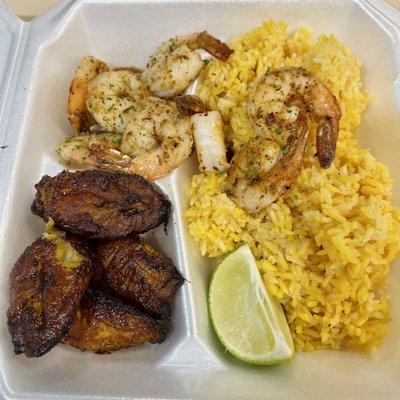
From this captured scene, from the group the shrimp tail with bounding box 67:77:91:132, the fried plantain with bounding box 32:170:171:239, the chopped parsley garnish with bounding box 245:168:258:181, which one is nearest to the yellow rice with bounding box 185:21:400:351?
the chopped parsley garnish with bounding box 245:168:258:181

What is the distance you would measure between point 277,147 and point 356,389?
0.97 m

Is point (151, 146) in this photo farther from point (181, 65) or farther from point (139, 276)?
point (139, 276)

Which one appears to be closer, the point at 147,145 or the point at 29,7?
the point at 147,145

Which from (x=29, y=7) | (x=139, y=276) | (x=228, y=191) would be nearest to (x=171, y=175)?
(x=228, y=191)

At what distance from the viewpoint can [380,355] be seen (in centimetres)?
185

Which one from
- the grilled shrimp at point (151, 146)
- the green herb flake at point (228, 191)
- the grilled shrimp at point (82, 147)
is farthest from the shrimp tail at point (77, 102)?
the green herb flake at point (228, 191)

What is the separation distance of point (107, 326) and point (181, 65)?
1.23 metres

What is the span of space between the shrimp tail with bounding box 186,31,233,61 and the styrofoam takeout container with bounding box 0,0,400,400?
23cm

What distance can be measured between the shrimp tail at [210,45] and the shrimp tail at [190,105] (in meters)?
0.28

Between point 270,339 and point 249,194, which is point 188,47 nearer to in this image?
point 249,194

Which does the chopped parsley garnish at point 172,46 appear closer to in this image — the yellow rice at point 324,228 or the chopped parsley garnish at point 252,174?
the yellow rice at point 324,228

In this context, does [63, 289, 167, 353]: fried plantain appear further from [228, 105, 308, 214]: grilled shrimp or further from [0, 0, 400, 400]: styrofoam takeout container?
[228, 105, 308, 214]: grilled shrimp

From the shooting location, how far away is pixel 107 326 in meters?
1.79

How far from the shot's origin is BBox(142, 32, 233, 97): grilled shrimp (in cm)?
227
